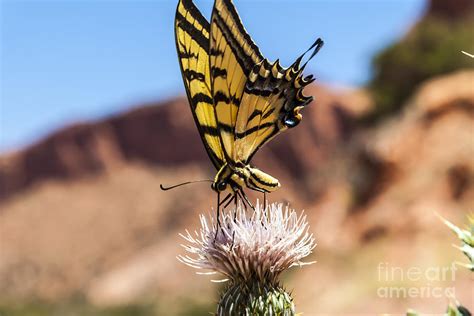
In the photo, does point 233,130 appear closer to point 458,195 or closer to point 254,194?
point 458,195

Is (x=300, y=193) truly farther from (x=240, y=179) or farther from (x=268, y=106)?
(x=240, y=179)

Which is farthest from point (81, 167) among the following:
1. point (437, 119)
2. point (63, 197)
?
point (437, 119)

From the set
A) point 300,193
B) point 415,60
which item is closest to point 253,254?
point 415,60

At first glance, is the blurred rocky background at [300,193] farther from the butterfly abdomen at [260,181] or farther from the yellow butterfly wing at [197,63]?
the yellow butterfly wing at [197,63]

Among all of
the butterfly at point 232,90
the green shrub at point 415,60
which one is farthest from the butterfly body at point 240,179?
the green shrub at point 415,60

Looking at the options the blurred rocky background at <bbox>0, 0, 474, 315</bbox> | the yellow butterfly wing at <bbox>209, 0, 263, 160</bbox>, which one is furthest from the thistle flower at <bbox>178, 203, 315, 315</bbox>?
the blurred rocky background at <bbox>0, 0, 474, 315</bbox>

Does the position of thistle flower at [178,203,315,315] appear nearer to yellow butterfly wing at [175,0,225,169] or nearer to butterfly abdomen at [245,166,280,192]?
butterfly abdomen at [245,166,280,192]

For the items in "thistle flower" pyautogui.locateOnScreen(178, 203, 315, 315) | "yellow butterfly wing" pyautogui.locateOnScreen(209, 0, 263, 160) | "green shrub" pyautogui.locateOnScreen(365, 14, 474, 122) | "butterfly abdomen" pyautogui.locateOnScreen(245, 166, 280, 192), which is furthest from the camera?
"green shrub" pyautogui.locateOnScreen(365, 14, 474, 122)

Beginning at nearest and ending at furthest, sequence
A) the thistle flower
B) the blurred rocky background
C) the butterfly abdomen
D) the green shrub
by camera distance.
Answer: the thistle flower → the butterfly abdomen → the blurred rocky background → the green shrub
